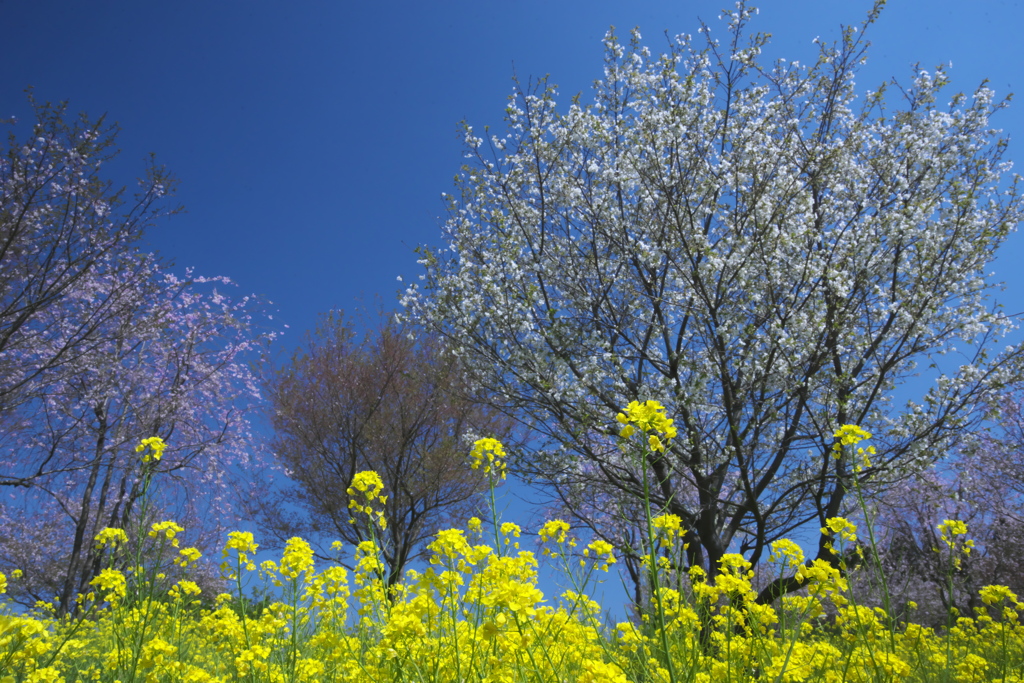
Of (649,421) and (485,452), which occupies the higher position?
(485,452)

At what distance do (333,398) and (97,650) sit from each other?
22.4 feet

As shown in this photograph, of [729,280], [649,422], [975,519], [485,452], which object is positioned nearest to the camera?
[649,422]

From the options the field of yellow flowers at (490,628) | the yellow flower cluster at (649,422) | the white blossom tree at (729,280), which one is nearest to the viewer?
the yellow flower cluster at (649,422)

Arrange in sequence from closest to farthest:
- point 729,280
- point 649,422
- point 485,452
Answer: point 649,422 → point 485,452 → point 729,280

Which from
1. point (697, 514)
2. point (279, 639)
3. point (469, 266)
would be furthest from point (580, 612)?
point (469, 266)

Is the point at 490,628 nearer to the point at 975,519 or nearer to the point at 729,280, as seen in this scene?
the point at 729,280

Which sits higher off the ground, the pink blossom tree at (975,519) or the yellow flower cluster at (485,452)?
the pink blossom tree at (975,519)

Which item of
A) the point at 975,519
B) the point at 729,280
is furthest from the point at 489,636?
the point at 975,519

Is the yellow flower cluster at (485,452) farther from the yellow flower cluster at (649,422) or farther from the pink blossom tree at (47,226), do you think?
the pink blossom tree at (47,226)

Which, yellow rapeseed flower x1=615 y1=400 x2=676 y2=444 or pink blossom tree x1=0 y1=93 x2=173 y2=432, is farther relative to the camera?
pink blossom tree x1=0 y1=93 x2=173 y2=432

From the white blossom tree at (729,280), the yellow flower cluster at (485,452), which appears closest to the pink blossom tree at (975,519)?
the white blossom tree at (729,280)

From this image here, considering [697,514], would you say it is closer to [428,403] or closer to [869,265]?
[869,265]

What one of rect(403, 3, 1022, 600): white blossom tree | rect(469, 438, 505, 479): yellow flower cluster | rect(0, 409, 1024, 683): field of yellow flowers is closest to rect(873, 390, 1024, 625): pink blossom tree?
rect(403, 3, 1022, 600): white blossom tree

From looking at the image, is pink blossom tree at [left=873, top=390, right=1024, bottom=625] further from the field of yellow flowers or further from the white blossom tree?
the field of yellow flowers
